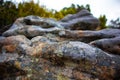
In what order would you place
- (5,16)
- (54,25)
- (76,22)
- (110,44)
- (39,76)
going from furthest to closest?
(5,16)
(76,22)
(54,25)
(110,44)
(39,76)

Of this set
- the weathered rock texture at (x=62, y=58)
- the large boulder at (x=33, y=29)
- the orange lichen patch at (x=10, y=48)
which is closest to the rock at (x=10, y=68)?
the weathered rock texture at (x=62, y=58)

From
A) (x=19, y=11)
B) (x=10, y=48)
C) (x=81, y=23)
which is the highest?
(x=19, y=11)

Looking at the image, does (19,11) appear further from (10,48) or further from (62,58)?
(62,58)

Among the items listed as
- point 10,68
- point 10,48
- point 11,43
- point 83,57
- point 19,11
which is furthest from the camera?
point 19,11

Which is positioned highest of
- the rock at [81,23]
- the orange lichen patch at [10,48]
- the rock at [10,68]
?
the rock at [81,23]

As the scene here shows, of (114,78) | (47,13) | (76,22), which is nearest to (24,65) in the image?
(114,78)

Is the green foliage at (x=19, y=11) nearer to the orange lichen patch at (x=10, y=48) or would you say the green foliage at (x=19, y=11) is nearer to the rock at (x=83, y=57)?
the orange lichen patch at (x=10, y=48)

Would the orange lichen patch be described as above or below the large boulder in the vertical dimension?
below

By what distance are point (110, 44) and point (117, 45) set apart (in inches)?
5.4

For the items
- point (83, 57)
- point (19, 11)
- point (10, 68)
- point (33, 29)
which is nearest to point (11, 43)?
point (10, 68)

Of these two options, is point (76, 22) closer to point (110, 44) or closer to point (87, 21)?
point (87, 21)

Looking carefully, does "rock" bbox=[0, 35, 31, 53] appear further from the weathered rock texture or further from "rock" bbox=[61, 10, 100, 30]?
"rock" bbox=[61, 10, 100, 30]

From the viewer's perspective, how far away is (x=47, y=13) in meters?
11.0

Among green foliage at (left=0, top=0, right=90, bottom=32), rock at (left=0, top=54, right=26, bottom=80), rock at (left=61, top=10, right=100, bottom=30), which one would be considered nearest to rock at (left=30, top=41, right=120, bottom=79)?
rock at (left=0, top=54, right=26, bottom=80)
